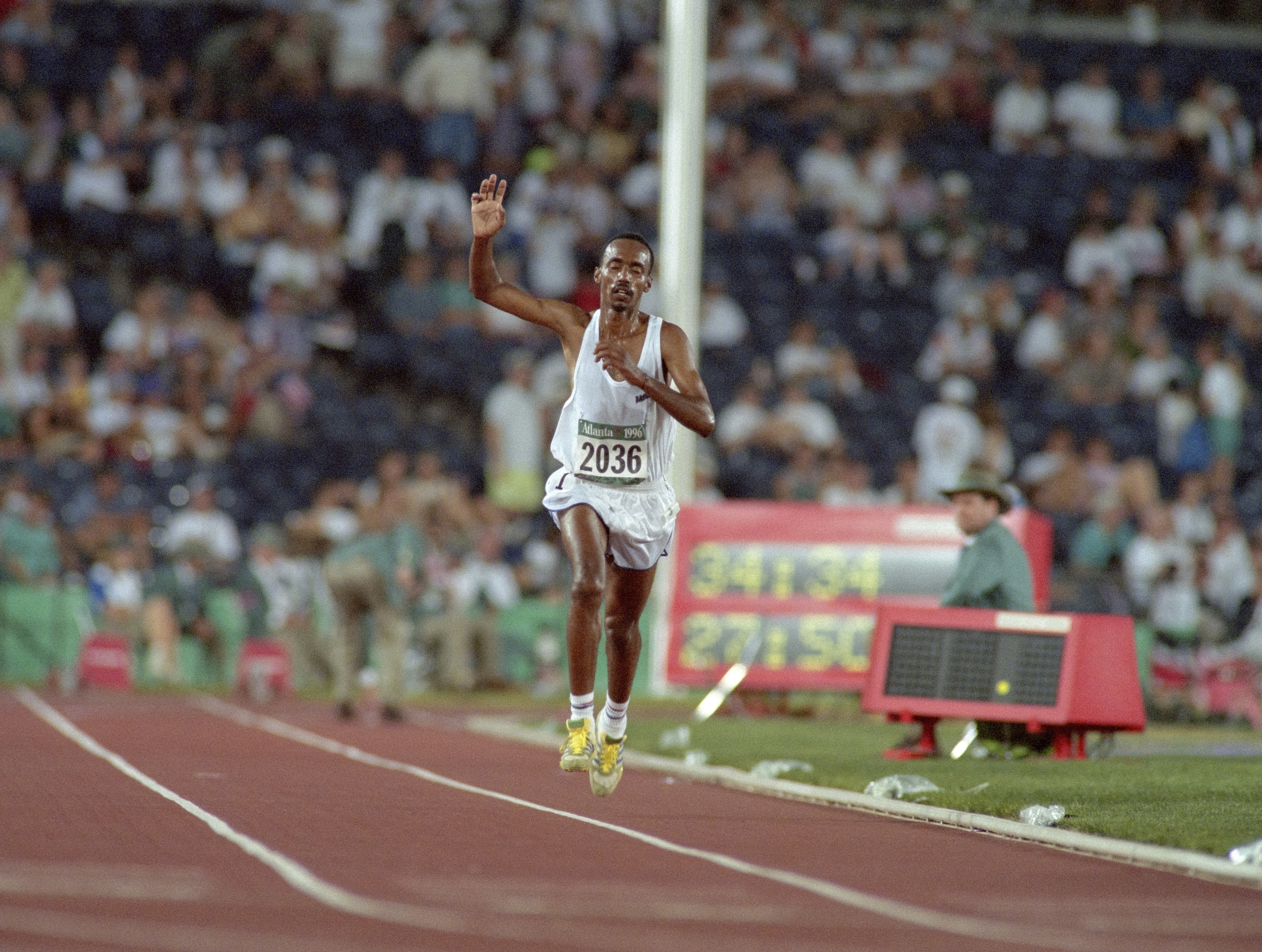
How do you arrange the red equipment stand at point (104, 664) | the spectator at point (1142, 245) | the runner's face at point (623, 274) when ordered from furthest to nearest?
the spectator at point (1142, 245)
the red equipment stand at point (104, 664)
the runner's face at point (623, 274)

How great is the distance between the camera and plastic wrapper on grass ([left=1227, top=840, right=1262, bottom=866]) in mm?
6754

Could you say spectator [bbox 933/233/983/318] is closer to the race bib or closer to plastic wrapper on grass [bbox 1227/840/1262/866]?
the race bib

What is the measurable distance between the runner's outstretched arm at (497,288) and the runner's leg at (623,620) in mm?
1097

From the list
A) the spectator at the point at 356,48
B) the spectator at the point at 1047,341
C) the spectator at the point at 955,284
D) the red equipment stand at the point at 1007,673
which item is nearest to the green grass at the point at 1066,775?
the red equipment stand at the point at 1007,673

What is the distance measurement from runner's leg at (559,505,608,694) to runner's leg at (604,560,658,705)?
197 mm

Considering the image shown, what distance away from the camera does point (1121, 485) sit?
21.8 metres

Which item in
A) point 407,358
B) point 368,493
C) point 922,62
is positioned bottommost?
point 368,493

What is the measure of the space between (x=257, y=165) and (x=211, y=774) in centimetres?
1396

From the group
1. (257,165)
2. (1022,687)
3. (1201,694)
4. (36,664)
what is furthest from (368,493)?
(1022,687)

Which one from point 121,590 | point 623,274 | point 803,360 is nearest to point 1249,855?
point 623,274

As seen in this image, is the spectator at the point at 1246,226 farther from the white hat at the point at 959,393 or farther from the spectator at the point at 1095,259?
the white hat at the point at 959,393

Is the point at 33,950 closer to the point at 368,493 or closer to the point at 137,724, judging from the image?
the point at 137,724

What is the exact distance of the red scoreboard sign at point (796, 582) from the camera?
1695 cm

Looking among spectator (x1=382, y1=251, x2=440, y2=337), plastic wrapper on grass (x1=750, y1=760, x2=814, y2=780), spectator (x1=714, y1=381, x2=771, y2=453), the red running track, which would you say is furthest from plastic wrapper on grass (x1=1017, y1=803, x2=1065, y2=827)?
spectator (x1=382, y1=251, x2=440, y2=337)
